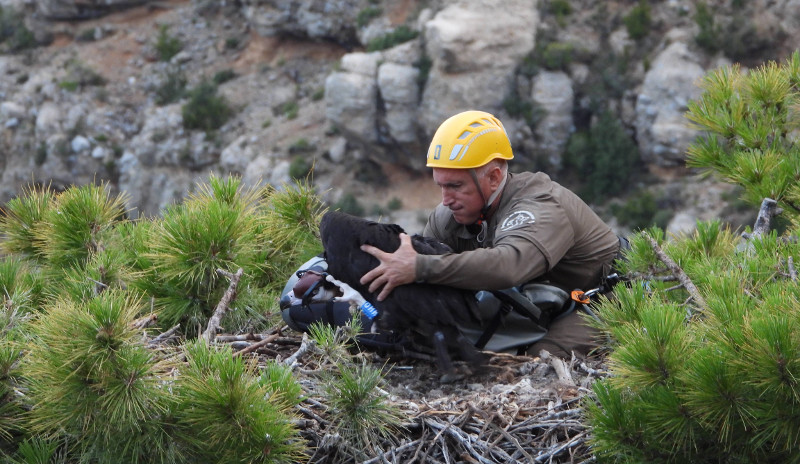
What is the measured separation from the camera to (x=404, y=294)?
4.31 m

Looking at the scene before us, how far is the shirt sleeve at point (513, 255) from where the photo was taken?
4.24 metres

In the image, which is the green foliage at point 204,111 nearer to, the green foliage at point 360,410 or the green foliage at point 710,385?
the green foliage at point 360,410

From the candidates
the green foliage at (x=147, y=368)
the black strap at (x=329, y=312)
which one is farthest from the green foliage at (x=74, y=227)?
the black strap at (x=329, y=312)

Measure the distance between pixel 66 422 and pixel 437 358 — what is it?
1.68 meters

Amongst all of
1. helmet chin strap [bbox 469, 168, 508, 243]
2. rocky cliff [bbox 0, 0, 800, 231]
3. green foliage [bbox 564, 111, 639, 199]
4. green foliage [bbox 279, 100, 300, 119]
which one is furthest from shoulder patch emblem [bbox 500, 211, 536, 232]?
green foliage [bbox 279, 100, 300, 119]

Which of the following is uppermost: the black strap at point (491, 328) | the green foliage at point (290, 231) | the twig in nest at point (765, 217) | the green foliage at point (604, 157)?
the twig in nest at point (765, 217)

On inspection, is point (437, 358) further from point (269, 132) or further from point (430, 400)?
point (269, 132)

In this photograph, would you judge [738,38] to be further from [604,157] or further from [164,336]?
[164,336]

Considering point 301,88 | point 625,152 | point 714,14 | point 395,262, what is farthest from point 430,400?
point 301,88

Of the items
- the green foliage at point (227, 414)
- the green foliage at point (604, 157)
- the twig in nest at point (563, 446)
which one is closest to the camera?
the green foliage at point (227, 414)

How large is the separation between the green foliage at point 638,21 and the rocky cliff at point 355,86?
3.5 inches

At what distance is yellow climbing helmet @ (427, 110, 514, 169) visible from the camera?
4.79 meters

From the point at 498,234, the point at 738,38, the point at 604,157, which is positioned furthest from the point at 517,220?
the point at 738,38

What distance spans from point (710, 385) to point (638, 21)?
135 feet
